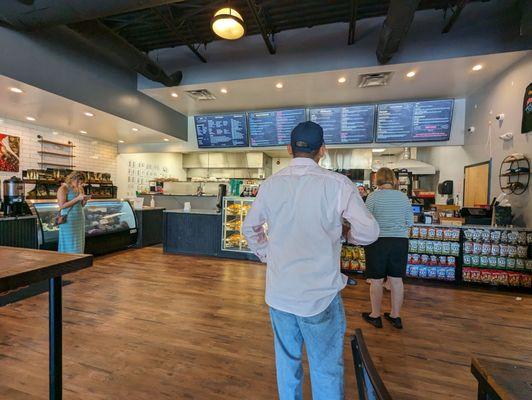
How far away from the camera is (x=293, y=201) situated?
1.06 metres

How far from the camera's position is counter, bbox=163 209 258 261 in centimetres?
507

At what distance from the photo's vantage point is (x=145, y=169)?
8469 millimetres

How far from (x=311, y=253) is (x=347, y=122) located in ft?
15.8

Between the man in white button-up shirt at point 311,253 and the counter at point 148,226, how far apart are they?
5384 millimetres

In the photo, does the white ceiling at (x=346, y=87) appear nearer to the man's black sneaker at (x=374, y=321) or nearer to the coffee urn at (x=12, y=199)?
the coffee urn at (x=12, y=199)

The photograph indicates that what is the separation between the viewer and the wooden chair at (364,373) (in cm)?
58

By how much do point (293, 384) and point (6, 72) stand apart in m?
4.56

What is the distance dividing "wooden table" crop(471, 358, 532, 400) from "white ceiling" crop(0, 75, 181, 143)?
16.3 ft

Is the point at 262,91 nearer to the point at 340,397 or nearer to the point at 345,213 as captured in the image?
the point at 345,213

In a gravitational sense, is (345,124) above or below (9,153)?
above

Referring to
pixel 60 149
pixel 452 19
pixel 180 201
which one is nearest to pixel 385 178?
pixel 452 19

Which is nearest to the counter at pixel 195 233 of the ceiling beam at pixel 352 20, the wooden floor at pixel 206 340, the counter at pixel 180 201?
the counter at pixel 180 201

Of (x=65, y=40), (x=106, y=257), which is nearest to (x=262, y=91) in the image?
(x=65, y=40)

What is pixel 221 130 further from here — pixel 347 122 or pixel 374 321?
pixel 374 321
